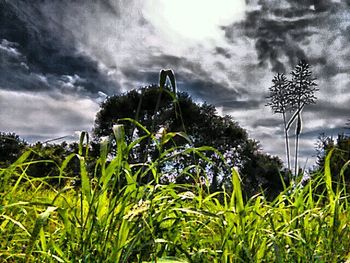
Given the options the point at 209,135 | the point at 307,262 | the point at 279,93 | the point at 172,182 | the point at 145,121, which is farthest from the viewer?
the point at 209,135

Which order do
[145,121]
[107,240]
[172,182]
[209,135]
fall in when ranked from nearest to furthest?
1. [107,240]
2. [172,182]
3. [145,121]
4. [209,135]

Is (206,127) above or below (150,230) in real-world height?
above

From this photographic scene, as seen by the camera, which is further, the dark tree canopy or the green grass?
the dark tree canopy

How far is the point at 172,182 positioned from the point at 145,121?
89.3 ft

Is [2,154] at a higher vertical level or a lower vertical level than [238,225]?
higher

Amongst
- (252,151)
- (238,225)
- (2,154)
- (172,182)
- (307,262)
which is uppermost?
(252,151)

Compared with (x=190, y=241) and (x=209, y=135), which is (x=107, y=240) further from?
(x=209, y=135)

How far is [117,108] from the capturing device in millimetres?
29609

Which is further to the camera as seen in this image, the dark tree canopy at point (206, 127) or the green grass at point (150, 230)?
the dark tree canopy at point (206, 127)

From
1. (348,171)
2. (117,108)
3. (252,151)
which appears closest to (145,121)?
(117,108)

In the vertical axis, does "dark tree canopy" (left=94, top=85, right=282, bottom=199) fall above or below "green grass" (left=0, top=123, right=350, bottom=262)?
above

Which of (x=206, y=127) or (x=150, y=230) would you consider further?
(x=206, y=127)

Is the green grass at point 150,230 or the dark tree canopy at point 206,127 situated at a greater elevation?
the dark tree canopy at point 206,127

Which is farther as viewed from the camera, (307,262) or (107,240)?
(307,262)
